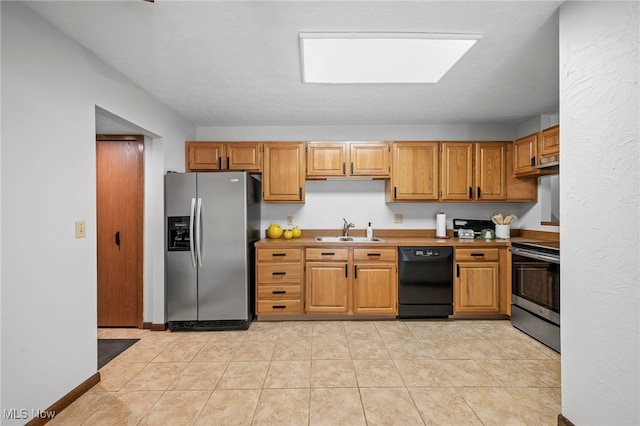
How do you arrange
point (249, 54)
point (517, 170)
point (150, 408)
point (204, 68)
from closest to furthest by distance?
point (150, 408) → point (249, 54) → point (204, 68) → point (517, 170)

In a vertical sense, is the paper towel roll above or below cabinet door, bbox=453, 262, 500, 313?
above

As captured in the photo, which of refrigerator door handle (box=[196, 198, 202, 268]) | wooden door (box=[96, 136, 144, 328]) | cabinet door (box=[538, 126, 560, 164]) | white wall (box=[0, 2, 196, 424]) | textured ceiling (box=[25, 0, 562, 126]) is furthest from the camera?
wooden door (box=[96, 136, 144, 328])

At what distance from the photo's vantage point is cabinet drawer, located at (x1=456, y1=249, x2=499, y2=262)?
3561 millimetres

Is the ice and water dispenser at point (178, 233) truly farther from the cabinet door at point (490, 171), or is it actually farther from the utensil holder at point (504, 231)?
the utensil holder at point (504, 231)

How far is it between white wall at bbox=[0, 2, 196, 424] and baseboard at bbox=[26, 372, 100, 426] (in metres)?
0.04

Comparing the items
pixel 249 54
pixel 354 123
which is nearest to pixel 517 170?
pixel 354 123

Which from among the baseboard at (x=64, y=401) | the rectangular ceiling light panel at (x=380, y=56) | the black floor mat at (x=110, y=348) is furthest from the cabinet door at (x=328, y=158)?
the baseboard at (x=64, y=401)

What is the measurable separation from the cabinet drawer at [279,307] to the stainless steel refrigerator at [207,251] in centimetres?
23

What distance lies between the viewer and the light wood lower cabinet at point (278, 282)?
353cm

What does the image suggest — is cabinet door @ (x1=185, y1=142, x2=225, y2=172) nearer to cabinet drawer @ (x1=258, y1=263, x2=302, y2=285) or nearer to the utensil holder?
cabinet drawer @ (x1=258, y1=263, x2=302, y2=285)

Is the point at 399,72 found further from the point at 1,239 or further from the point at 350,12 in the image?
the point at 1,239

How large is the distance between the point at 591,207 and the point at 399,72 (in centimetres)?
161

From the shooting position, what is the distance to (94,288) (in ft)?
7.48

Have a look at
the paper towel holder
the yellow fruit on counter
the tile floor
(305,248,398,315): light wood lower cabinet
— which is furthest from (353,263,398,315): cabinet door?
the yellow fruit on counter
